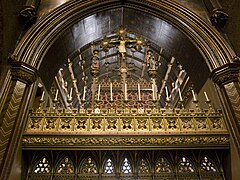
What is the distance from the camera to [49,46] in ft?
18.2

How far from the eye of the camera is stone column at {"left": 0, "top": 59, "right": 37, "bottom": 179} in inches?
150

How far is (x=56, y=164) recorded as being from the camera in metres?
4.38

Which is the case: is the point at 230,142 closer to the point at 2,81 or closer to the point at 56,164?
the point at 56,164

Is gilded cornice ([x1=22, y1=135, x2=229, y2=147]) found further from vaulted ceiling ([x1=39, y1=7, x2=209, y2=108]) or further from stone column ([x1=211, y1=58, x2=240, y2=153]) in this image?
vaulted ceiling ([x1=39, y1=7, x2=209, y2=108])

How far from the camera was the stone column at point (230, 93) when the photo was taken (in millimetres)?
4297

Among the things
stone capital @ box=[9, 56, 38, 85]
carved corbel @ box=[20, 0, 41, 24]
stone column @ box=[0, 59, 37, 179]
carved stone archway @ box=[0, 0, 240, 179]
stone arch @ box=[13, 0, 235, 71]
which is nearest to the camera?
stone column @ box=[0, 59, 37, 179]

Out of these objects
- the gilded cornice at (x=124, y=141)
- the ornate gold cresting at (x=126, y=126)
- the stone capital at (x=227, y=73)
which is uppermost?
the stone capital at (x=227, y=73)

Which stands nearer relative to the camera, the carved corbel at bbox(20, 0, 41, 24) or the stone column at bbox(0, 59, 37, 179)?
the stone column at bbox(0, 59, 37, 179)

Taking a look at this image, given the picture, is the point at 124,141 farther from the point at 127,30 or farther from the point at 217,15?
the point at 127,30

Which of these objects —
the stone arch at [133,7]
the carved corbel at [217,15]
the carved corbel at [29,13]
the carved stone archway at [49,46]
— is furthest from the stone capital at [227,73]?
the carved corbel at [29,13]

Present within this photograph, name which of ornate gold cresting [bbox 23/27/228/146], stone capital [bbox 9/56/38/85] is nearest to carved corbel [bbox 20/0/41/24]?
stone capital [bbox 9/56/38/85]

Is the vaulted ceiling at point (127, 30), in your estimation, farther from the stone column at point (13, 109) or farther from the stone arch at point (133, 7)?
the stone column at point (13, 109)

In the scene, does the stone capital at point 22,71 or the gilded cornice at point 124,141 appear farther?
the stone capital at point 22,71

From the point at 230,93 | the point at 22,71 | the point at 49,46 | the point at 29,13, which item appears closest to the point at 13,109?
the point at 22,71
